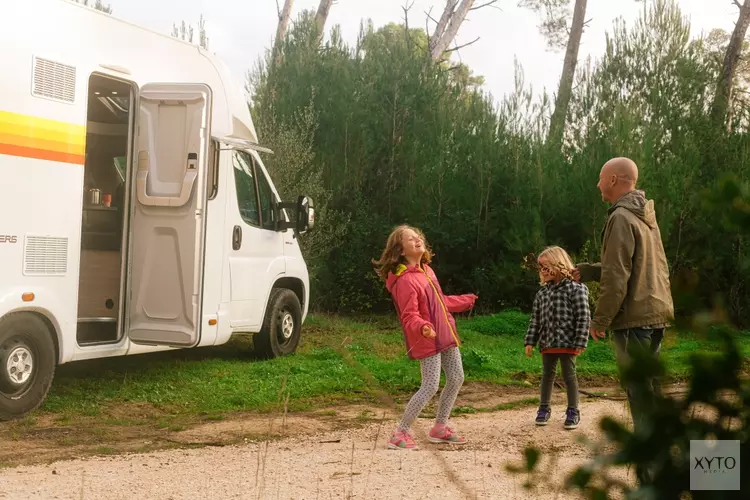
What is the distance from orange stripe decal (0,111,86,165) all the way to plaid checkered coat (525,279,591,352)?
3797 millimetres

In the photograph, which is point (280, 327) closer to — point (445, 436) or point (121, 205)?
point (121, 205)

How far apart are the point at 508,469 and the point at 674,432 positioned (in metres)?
0.30

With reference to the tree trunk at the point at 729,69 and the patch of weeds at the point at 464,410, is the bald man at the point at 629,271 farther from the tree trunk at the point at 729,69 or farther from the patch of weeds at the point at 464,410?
the tree trunk at the point at 729,69

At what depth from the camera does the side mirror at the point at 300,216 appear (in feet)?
33.7

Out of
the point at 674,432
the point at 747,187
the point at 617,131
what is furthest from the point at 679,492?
the point at 617,131

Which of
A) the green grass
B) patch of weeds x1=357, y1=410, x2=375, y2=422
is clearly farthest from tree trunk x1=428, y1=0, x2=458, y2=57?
patch of weeds x1=357, y1=410, x2=375, y2=422

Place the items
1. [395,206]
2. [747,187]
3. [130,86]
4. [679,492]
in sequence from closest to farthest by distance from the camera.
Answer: [679,492], [747,187], [130,86], [395,206]

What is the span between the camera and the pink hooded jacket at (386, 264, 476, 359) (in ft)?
20.4

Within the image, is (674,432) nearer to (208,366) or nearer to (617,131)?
(208,366)

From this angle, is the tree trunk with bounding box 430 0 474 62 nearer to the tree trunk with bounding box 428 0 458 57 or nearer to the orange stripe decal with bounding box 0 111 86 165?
the tree trunk with bounding box 428 0 458 57

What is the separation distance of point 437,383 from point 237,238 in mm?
3692

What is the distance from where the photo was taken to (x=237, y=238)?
958cm

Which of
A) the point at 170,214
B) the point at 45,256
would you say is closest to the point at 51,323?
the point at 45,256

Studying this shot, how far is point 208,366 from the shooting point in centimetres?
1023
